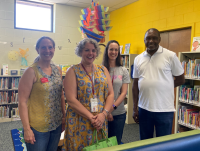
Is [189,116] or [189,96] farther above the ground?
[189,96]

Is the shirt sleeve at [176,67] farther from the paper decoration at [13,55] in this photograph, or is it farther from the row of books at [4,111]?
the row of books at [4,111]

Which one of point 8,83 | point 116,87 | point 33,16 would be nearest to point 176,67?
point 116,87

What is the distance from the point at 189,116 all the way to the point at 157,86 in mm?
1673

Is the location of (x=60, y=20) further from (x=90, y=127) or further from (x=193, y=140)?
(x=193, y=140)

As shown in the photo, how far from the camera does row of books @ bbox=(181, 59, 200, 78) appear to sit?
9.38 ft

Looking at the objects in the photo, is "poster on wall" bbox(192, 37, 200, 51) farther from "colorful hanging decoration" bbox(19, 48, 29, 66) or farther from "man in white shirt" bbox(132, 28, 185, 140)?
"colorful hanging decoration" bbox(19, 48, 29, 66)

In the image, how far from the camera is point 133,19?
4492 mm

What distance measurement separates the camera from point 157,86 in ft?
5.73

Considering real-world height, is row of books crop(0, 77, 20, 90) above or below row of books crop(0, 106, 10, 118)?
above

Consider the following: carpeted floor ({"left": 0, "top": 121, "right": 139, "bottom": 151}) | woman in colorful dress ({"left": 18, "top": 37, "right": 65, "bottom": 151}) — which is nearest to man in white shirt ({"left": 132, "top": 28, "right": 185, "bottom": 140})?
woman in colorful dress ({"left": 18, "top": 37, "right": 65, "bottom": 151})

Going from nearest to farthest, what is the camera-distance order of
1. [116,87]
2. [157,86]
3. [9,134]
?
[157,86] < [116,87] < [9,134]

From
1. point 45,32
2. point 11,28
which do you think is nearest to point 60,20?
point 45,32

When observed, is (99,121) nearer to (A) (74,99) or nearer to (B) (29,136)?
(A) (74,99)

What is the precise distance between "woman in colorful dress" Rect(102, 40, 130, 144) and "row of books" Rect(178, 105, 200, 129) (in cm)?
169
